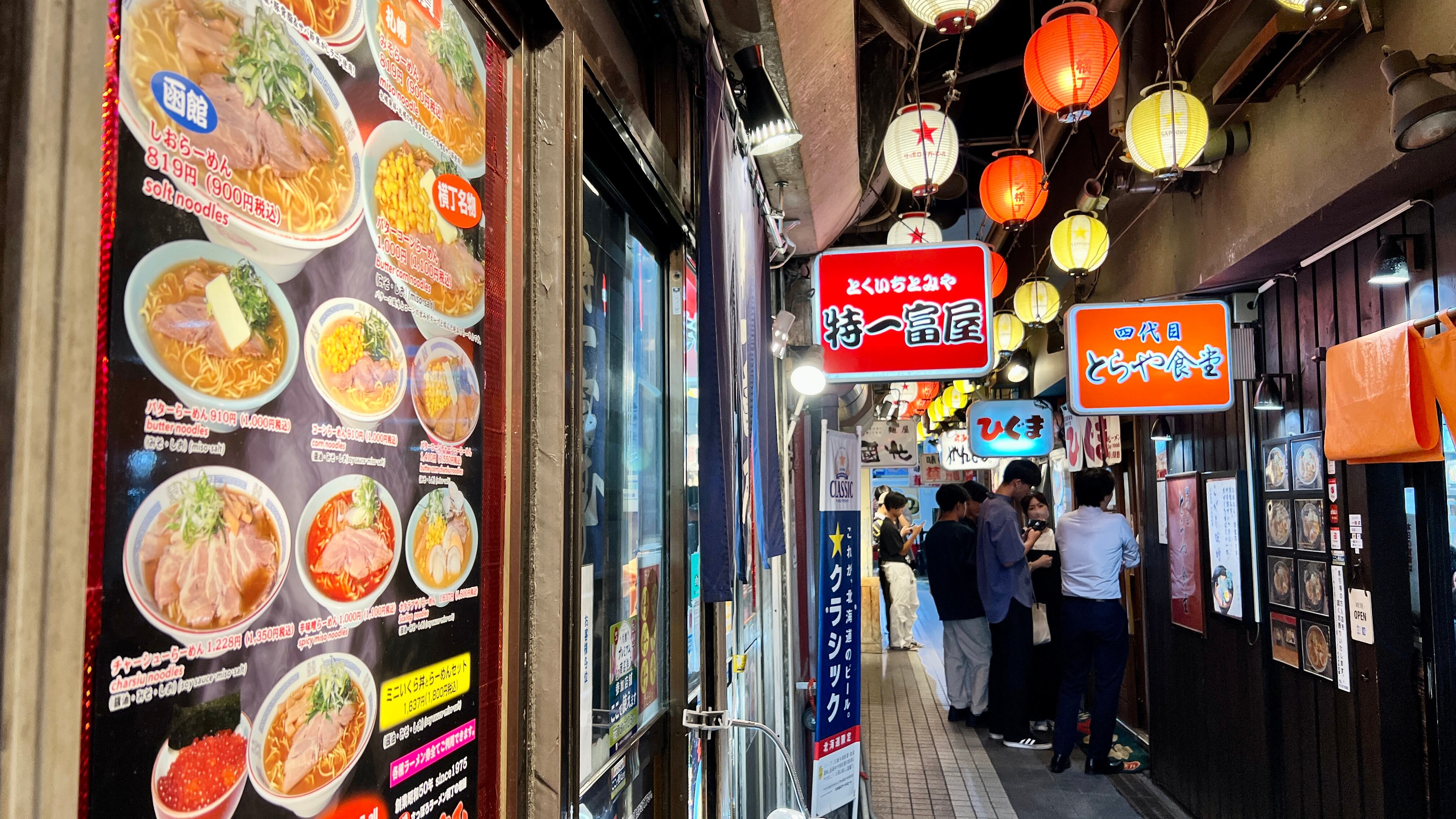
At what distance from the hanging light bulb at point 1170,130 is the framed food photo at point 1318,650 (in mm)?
3033

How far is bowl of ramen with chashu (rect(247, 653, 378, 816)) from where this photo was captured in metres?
1.05

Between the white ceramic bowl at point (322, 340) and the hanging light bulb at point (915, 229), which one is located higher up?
the hanging light bulb at point (915, 229)

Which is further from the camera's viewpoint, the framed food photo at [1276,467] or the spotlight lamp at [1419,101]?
the framed food photo at [1276,467]

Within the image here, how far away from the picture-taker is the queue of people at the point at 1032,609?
868 centimetres

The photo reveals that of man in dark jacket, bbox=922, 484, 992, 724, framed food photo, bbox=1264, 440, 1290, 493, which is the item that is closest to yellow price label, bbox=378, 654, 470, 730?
framed food photo, bbox=1264, 440, 1290, 493

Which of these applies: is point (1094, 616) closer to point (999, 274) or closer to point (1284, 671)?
point (1284, 671)

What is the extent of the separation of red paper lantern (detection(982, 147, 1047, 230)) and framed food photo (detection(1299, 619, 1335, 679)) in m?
3.38

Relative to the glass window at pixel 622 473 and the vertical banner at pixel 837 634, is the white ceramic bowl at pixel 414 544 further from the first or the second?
the vertical banner at pixel 837 634

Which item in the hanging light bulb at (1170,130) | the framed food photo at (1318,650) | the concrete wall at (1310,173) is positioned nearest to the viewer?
the concrete wall at (1310,173)

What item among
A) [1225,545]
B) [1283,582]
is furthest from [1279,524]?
[1225,545]

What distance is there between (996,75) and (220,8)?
11.4m

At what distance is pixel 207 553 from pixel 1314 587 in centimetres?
657

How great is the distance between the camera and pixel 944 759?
935 centimetres

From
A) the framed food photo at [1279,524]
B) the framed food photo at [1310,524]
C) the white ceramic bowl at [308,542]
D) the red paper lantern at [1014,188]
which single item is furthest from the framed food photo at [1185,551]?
the white ceramic bowl at [308,542]
